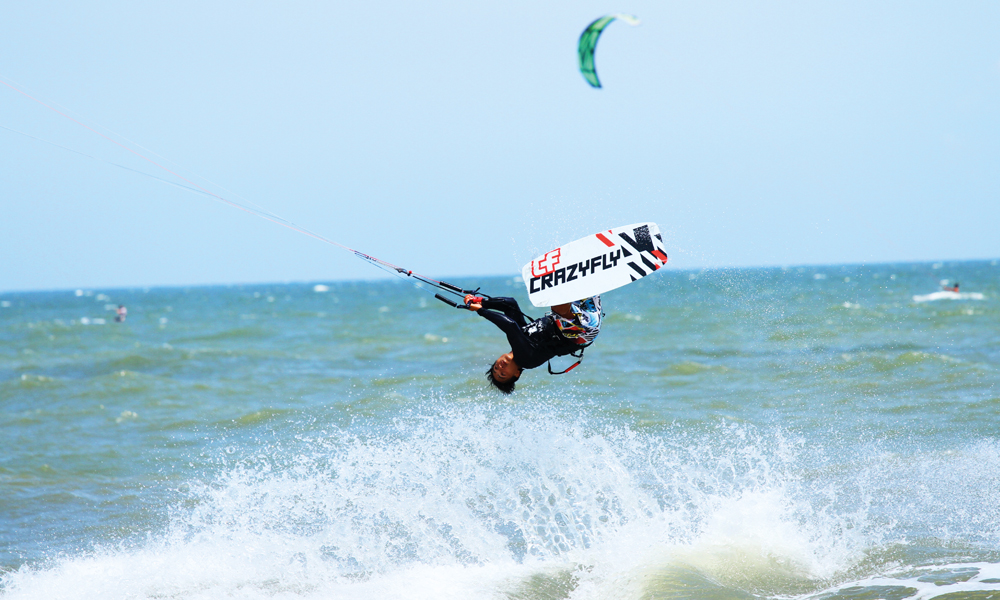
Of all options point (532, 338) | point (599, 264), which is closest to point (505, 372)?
point (532, 338)

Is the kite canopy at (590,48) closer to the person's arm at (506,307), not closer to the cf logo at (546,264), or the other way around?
the cf logo at (546,264)

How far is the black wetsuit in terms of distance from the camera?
6.01 metres

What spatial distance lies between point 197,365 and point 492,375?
12539 millimetres

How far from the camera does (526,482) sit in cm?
772

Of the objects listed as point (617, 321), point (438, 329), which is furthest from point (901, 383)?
point (438, 329)

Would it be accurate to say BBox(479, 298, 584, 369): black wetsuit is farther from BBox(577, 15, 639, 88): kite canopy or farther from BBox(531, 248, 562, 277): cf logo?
BBox(577, 15, 639, 88): kite canopy

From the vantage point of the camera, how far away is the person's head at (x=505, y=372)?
20.5ft

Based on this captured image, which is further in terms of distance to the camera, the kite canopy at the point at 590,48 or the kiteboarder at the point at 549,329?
the kiteboarder at the point at 549,329

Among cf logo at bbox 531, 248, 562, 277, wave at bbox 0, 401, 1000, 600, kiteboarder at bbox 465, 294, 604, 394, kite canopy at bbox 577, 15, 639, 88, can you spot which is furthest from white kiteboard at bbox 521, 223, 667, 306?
wave at bbox 0, 401, 1000, 600

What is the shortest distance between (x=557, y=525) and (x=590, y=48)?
374cm

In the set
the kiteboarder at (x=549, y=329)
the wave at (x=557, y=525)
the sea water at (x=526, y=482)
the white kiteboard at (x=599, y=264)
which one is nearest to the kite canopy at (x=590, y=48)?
the white kiteboard at (x=599, y=264)

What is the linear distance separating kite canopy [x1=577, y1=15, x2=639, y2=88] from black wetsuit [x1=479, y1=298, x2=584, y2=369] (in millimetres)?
1647

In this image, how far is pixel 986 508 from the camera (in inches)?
266

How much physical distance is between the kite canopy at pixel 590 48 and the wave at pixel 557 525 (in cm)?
334
